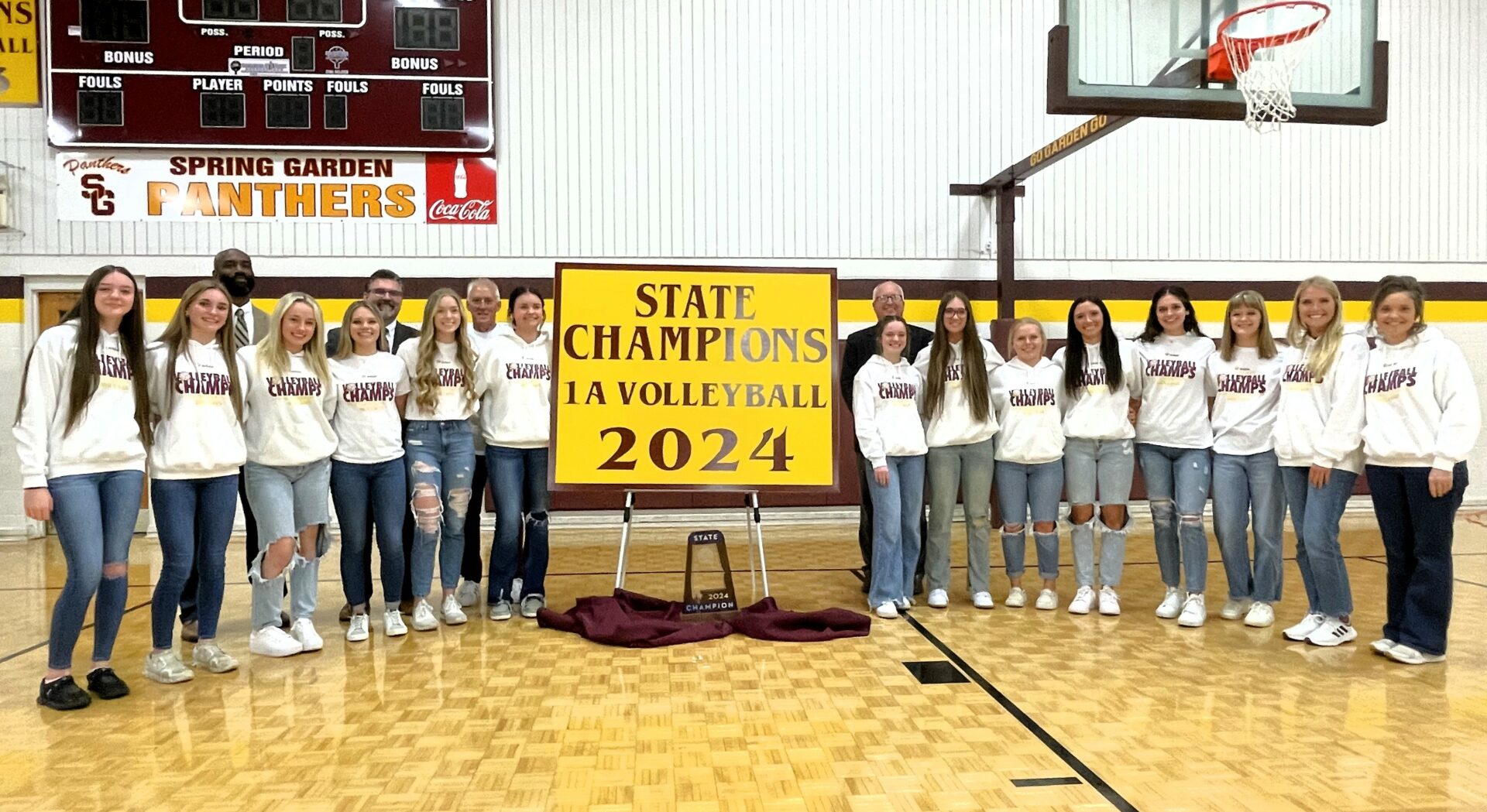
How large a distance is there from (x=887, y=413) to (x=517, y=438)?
187 cm

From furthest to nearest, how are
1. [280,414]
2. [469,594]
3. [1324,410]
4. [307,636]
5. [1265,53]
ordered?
[1265,53]
[469,594]
[307,636]
[1324,410]
[280,414]

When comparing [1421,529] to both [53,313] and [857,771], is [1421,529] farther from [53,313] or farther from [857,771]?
[53,313]

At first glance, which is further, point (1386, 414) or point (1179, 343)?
point (1179, 343)

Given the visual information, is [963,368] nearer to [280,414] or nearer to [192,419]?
[280,414]

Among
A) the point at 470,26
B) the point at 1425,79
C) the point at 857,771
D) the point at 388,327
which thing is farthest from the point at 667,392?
the point at 1425,79

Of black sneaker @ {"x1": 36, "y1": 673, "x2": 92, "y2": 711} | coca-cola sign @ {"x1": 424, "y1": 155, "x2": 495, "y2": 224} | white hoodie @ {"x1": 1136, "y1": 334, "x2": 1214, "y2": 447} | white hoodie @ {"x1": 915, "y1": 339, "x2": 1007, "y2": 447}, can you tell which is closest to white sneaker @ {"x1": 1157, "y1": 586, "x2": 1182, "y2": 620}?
white hoodie @ {"x1": 1136, "y1": 334, "x2": 1214, "y2": 447}

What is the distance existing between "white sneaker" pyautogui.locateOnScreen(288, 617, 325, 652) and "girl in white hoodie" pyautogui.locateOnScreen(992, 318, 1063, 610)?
3387mm

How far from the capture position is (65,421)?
322 cm

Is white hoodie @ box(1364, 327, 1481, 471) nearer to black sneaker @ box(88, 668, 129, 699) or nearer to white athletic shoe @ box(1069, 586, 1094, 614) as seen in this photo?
white athletic shoe @ box(1069, 586, 1094, 614)

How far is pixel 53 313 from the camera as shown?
26.1 ft

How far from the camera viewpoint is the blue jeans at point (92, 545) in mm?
3229

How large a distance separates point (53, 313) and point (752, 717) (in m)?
7.88

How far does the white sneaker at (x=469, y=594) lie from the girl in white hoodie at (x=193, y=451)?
1414 mm

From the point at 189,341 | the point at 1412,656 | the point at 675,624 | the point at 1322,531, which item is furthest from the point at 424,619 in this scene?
the point at 1412,656
